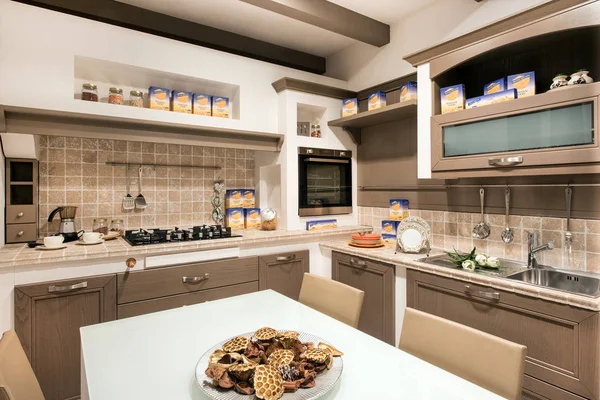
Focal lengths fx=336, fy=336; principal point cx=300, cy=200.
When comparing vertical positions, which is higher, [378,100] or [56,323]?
[378,100]

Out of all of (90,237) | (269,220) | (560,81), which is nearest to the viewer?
(560,81)

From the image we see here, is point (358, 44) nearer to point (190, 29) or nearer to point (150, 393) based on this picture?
point (190, 29)

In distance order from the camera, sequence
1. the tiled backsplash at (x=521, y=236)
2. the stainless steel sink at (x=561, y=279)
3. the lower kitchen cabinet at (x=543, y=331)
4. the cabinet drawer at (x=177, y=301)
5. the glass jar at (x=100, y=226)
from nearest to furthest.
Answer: the lower kitchen cabinet at (x=543, y=331) → the stainless steel sink at (x=561, y=279) → the tiled backsplash at (x=521, y=236) → the cabinet drawer at (x=177, y=301) → the glass jar at (x=100, y=226)

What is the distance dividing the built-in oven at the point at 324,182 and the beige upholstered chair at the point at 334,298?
3.96 feet

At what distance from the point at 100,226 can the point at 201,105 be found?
1160mm

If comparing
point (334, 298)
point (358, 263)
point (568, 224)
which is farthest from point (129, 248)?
point (568, 224)

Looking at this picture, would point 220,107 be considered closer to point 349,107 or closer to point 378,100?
point 349,107

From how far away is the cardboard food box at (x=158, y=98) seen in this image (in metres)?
2.45

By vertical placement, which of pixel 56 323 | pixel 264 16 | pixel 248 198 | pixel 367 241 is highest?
pixel 264 16

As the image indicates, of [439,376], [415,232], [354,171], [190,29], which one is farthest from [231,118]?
[439,376]

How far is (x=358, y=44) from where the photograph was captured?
3174 millimetres

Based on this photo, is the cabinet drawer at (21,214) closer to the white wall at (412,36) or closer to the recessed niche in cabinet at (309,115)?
the recessed niche in cabinet at (309,115)

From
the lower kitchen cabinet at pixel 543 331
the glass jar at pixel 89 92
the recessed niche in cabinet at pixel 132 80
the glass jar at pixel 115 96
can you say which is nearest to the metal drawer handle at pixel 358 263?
the lower kitchen cabinet at pixel 543 331

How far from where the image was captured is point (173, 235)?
2305mm
